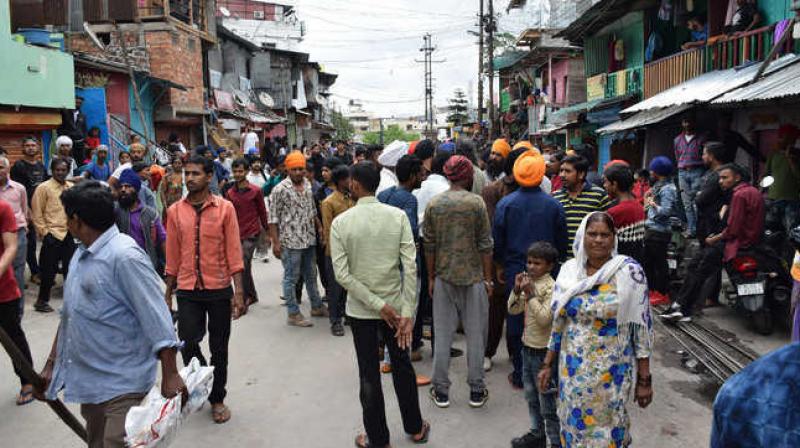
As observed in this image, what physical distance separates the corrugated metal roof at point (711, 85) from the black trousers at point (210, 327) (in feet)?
24.9

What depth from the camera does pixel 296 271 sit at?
23.2ft

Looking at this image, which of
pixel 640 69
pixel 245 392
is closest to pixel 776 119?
pixel 640 69

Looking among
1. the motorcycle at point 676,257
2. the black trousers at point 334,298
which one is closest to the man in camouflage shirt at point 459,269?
the black trousers at point 334,298

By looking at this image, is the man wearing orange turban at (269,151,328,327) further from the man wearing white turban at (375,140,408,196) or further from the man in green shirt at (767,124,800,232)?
the man in green shirt at (767,124,800,232)

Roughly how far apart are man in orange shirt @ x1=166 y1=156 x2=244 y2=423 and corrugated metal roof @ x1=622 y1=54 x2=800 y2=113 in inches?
292

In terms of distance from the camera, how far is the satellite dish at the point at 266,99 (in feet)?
118

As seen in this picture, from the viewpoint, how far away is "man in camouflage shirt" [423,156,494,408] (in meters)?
4.65

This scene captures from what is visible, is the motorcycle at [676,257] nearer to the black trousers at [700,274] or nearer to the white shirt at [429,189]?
the black trousers at [700,274]

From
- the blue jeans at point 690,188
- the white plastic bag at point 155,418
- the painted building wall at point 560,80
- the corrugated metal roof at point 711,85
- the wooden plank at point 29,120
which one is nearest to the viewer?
the white plastic bag at point 155,418

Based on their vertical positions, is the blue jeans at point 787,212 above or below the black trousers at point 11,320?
above

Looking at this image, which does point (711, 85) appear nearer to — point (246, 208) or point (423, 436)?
point (246, 208)

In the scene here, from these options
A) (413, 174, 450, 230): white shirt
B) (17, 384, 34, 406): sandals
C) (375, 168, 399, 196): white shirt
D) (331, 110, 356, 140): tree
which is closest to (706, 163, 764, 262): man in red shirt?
(413, 174, 450, 230): white shirt

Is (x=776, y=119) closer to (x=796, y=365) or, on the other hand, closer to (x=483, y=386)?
(x=483, y=386)

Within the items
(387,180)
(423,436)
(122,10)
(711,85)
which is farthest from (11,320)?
(122,10)
